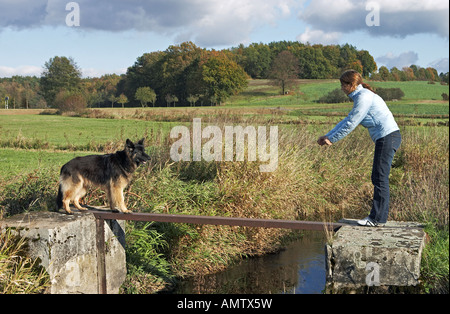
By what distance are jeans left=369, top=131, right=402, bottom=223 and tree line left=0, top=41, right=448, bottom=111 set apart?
24.9 m

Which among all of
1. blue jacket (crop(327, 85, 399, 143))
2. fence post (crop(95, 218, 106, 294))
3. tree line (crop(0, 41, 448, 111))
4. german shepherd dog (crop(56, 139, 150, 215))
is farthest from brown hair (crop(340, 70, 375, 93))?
tree line (crop(0, 41, 448, 111))

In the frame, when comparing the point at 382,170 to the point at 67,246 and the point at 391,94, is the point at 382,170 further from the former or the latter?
the point at 391,94

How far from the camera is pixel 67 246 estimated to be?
5.30 metres

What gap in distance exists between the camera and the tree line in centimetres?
3106

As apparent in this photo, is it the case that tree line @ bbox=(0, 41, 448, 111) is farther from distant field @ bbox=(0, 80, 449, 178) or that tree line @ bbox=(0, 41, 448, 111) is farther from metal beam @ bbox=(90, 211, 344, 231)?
metal beam @ bbox=(90, 211, 344, 231)

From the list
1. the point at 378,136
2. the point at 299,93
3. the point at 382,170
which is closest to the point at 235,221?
the point at 382,170

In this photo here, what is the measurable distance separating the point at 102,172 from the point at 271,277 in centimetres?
346

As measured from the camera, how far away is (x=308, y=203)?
438 inches
